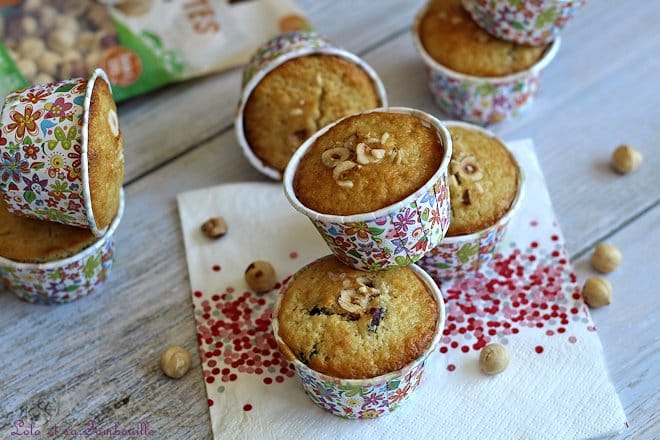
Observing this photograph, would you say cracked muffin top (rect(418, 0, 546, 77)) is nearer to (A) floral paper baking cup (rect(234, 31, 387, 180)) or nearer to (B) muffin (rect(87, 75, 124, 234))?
(A) floral paper baking cup (rect(234, 31, 387, 180))

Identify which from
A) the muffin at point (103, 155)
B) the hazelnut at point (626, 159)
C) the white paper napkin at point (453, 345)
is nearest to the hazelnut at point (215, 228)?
the white paper napkin at point (453, 345)

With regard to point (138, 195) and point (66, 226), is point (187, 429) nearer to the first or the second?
point (66, 226)

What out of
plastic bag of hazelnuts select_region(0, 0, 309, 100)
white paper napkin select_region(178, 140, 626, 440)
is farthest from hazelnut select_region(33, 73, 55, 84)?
white paper napkin select_region(178, 140, 626, 440)

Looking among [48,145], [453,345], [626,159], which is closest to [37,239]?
[48,145]

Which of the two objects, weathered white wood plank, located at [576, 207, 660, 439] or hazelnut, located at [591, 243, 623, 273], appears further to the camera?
hazelnut, located at [591, 243, 623, 273]

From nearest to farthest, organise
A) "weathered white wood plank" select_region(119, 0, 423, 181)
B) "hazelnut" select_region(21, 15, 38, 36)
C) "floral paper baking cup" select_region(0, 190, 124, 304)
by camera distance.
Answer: "floral paper baking cup" select_region(0, 190, 124, 304) < "weathered white wood plank" select_region(119, 0, 423, 181) < "hazelnut" select_region(21, 15, 38, 36)

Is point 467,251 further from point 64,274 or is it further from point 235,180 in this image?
point 64,274

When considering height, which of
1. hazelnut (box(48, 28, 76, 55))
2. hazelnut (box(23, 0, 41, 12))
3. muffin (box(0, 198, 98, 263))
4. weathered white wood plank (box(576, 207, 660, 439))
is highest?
hazelnut (box(23, 0, 41, 12))
